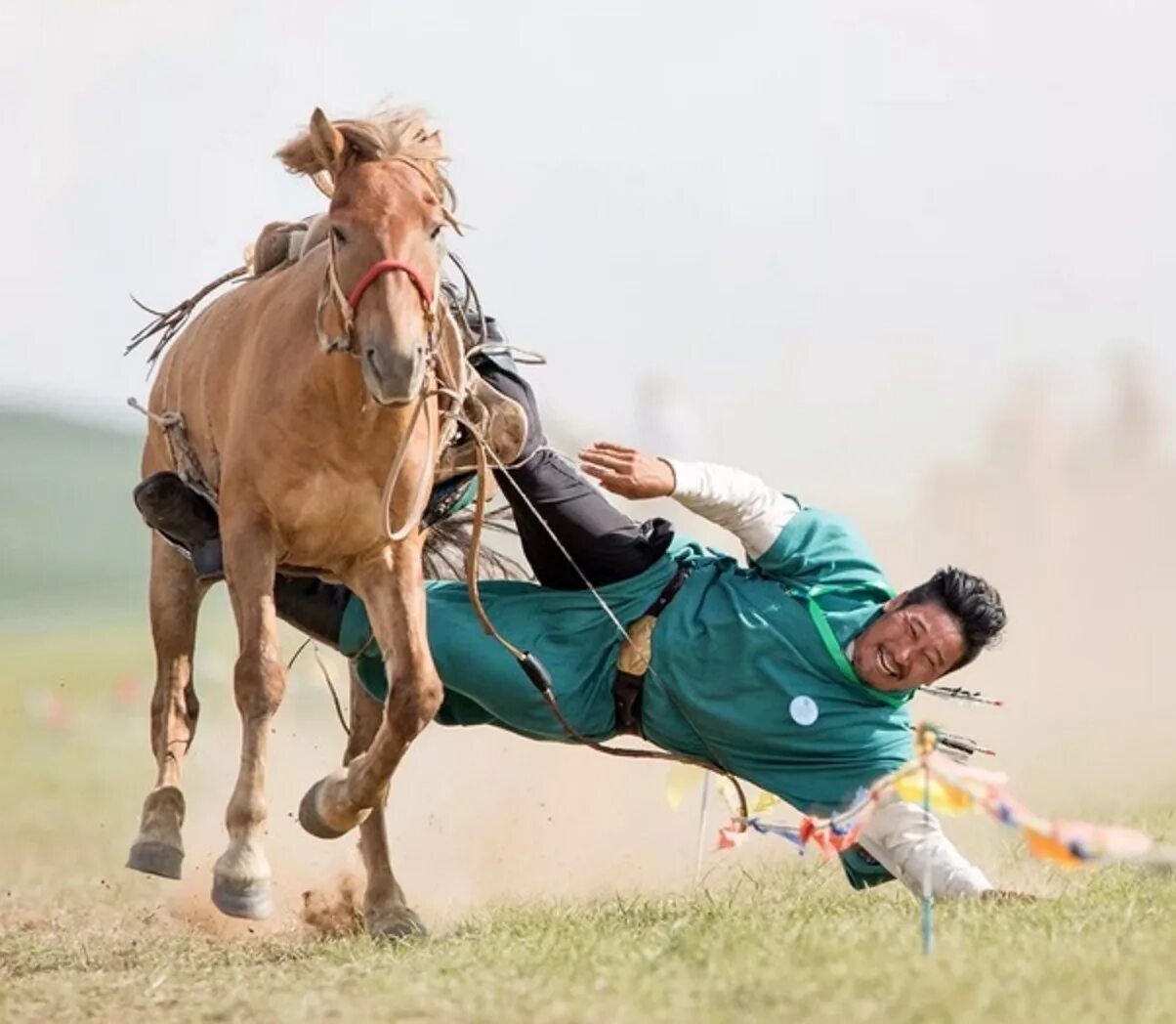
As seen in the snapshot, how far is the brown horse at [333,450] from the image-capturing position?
5.13 metres

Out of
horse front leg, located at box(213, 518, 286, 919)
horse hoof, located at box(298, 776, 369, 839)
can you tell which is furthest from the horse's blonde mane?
horse hoof, located at box(298, 776, 369, 839)

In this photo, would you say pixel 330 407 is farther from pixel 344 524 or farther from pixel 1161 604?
pixel 1161 604

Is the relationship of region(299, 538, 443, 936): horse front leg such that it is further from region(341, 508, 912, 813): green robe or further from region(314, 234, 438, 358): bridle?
region(314, 234, 438, 358): bridle

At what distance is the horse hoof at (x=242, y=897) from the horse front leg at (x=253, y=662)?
0.03 meters

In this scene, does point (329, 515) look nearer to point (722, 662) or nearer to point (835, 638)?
point (722, 662)

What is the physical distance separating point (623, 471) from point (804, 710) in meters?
0.82

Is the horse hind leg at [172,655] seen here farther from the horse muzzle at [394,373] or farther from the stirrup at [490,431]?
the horse muzzle at [394,373]

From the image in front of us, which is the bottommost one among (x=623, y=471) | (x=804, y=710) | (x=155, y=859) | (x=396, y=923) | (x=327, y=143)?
(x=396, y=923)

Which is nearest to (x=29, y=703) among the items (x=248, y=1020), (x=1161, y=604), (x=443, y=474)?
(x=1161, y=604)

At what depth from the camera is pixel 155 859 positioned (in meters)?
5.83

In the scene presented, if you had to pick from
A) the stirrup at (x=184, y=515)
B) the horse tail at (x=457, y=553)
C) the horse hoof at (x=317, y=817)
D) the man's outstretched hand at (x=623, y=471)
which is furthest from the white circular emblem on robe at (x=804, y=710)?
the stirrup at (x=184, y=515)

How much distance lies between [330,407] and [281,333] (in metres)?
0.32

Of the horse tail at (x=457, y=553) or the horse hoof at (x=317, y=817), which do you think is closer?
the horse hoof at (x=317, y=817)

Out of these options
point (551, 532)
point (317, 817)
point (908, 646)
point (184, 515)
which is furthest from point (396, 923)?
point (908, 646)
